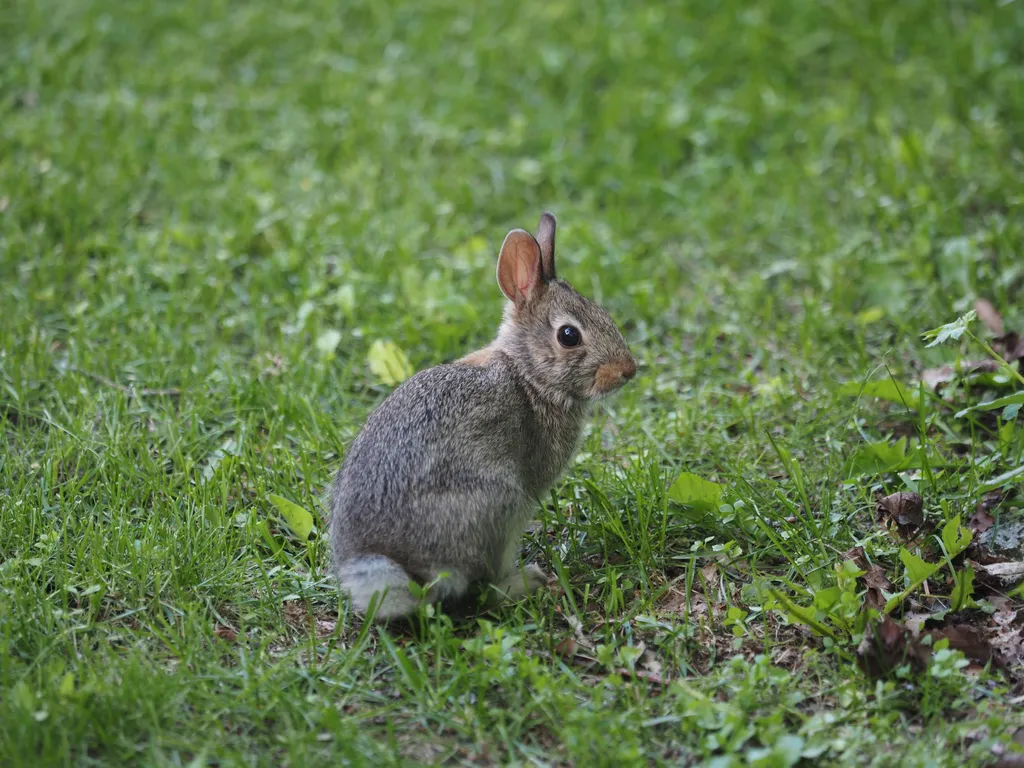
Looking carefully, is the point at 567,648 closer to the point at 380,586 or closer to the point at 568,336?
the point at 380,586

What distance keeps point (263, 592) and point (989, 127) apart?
202 inches

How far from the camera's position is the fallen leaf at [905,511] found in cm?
421

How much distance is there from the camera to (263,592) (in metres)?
4.05

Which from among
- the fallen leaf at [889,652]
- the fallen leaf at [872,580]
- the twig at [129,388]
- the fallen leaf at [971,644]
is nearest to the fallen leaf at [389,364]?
the twig at [129,388]

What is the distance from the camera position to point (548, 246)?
457 centimetres

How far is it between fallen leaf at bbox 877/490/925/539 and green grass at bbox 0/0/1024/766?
0.30ft

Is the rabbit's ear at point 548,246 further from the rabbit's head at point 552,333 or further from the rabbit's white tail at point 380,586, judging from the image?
the rabbit's white tail at point 380,586

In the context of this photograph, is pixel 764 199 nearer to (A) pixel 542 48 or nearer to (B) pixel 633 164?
→ (B) pixel 633 164

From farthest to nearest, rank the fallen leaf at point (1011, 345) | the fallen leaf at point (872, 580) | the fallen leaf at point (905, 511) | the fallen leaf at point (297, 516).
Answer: the fallen leaf at point (1011, 345) < the fallen leaf at point (297, 516) < the fallen leaf at point (905, 511) < the fallen leaf at point (872, 580)

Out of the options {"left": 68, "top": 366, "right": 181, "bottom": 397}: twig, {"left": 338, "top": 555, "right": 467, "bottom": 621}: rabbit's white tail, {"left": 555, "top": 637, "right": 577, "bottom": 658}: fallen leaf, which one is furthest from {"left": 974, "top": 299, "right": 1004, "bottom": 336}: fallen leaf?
{"left": 68, "top": 366, "right": 181, "bottom": 397}: twig

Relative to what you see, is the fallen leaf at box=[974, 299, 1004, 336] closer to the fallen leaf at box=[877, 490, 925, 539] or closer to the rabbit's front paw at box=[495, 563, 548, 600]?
the fallen leaf at box=[877, 490, 925, 539]

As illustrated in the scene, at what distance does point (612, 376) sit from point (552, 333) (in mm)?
287

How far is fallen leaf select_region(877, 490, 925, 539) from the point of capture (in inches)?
166

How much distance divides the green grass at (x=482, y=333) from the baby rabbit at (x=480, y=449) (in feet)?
0.72
